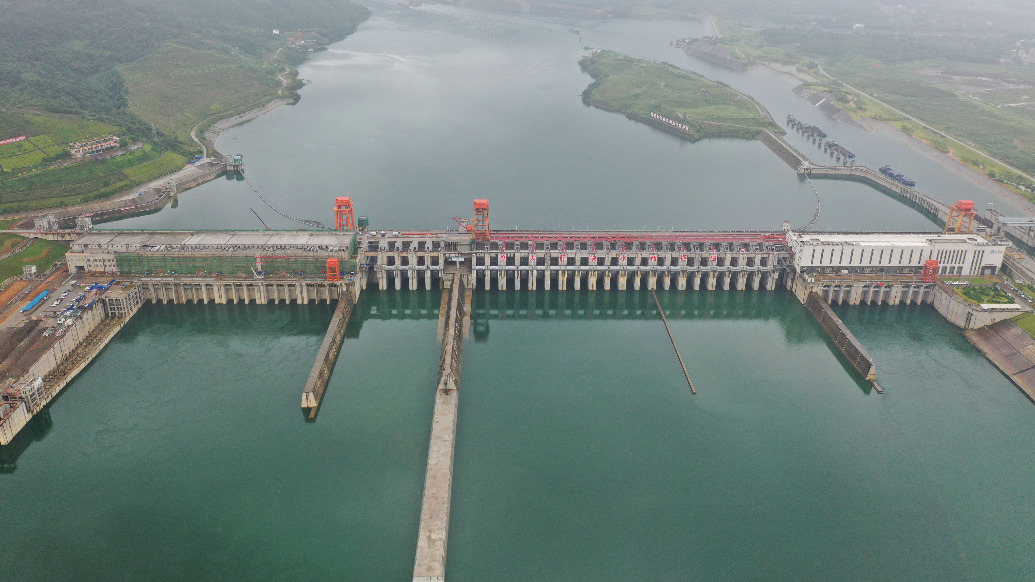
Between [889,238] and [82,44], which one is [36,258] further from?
[82,44]

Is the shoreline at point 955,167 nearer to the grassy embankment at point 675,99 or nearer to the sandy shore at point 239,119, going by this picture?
the grassy embankment at point 675,99

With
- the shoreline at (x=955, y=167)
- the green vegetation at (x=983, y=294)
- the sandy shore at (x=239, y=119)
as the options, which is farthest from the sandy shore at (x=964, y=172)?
the sandy shore at (x=239, y=119)

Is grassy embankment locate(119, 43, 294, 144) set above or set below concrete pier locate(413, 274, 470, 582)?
above

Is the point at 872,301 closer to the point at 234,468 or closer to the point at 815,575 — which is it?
the point at 815,575

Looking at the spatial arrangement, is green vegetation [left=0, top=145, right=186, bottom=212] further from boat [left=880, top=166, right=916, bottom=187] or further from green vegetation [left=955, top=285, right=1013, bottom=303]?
boat [left=880, top=166, right=916, bottom=187]

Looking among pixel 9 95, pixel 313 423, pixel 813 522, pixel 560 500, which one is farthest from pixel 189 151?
pixel 813 522

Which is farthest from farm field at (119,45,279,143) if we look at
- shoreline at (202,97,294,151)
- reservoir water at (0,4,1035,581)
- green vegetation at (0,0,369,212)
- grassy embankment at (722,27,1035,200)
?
grassy embankment at (722,27,1035,200)

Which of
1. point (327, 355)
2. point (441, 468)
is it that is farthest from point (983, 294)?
point (327, 355)
